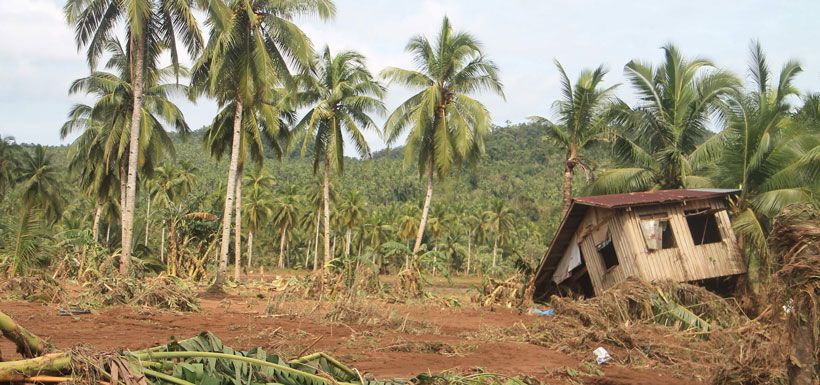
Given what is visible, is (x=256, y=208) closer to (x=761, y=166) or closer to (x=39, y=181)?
(x=39, y=181)

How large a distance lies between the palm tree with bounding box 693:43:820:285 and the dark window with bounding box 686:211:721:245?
727 millimetres

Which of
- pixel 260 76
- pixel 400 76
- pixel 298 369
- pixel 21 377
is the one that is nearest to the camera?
pixel 21 377

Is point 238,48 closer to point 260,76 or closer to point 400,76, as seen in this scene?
point 260,76

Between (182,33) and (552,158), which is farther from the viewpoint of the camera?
(552,158)

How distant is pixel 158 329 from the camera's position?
11.6 meters

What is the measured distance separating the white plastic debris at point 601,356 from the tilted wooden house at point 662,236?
514 cm

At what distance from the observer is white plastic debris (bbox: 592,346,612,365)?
10.1 metres

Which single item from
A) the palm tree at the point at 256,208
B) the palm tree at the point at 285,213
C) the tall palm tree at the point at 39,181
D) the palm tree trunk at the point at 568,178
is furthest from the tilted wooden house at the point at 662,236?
the palm tree at the point at 285,213

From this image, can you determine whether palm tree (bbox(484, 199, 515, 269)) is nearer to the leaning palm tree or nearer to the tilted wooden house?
the leaning palm tree

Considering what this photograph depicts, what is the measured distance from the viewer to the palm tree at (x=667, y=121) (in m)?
20.3

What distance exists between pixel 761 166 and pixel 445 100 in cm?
1136

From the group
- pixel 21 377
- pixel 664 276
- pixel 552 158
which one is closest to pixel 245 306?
pixel 664 276

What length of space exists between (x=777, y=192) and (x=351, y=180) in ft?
252

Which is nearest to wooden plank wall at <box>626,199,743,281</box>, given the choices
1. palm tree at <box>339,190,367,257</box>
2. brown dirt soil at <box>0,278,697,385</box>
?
brown dirt soil at <box>0,278,697,385</box>
